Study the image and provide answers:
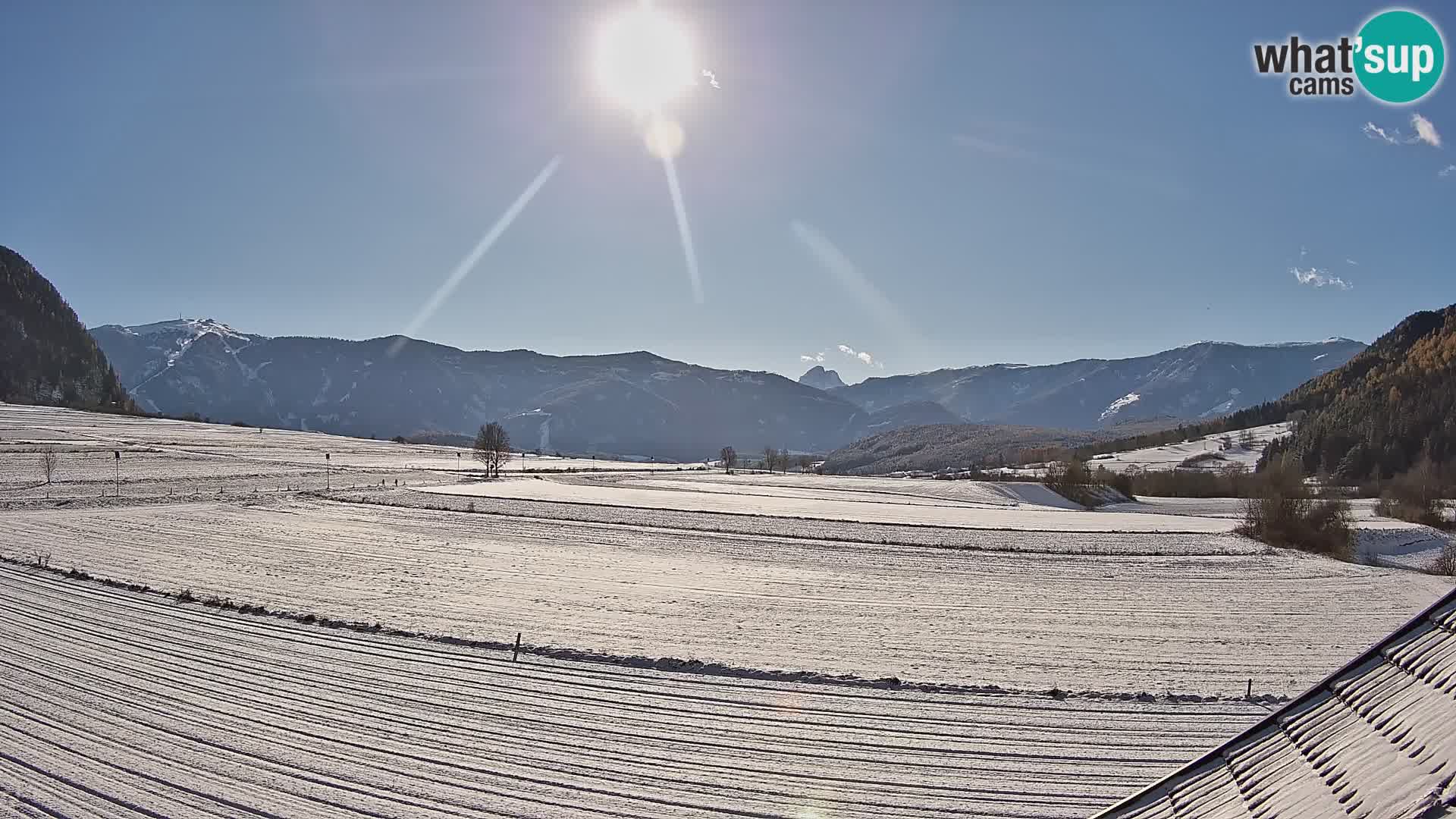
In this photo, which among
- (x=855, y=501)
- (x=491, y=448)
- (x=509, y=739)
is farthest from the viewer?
(x=491, y=448)

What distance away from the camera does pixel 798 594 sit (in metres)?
23.8

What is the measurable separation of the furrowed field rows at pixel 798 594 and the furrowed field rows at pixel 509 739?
2113 millimetres

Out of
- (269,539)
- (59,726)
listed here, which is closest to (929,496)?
(269,539)

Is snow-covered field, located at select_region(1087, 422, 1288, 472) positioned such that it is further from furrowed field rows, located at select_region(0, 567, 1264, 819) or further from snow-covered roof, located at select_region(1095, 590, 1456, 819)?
snow-covered roof, located at select_region(1095, 590, 1456, 819)

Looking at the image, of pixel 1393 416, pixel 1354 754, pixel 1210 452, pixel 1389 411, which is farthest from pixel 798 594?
pixel 1210 452

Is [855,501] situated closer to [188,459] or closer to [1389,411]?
[188,459]

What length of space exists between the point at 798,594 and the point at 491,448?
232 ft

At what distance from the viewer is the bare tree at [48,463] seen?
5154 centimetres

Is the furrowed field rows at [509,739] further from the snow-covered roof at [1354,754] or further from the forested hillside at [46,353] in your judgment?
the forested hillside at [46,353]

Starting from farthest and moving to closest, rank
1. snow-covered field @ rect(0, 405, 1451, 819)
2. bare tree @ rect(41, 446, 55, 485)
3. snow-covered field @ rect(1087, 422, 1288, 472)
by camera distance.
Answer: snow-covered field @ rect(1087, 422, 1288, 472) < bare tree @ rect(41, 446, 55, 485) < snow-covered field @ rect(0, 405, 1451, 819)

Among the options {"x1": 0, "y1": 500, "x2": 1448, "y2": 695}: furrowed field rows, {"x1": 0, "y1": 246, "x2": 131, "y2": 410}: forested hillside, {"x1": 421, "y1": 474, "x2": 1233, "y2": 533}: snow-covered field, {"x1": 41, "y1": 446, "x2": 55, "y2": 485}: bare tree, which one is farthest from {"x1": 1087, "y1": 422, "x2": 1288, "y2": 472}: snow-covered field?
{"x1": 0, "y1": 246, "x2": 131, "y2": 410}: forested hillside

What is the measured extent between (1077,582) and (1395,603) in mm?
9344

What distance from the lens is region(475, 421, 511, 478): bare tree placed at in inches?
3206

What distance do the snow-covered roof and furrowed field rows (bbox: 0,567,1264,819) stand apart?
5395 millimetres
